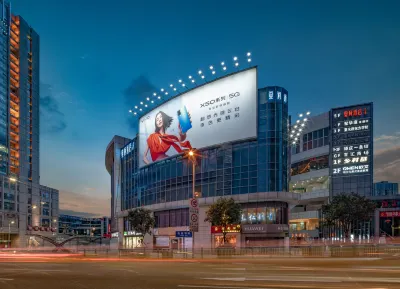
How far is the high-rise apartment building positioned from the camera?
11512cm

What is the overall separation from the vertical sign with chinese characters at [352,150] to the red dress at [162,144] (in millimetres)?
38703

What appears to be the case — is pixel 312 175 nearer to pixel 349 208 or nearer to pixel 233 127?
pixel 349 208

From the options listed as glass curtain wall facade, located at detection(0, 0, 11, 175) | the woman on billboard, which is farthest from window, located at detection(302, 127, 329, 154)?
glass curtain wall facade, located at detection(0, 0, 11, 175)

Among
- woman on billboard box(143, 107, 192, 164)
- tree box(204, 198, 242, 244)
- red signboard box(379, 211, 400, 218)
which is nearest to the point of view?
tree box(204, 198, 242, 244)

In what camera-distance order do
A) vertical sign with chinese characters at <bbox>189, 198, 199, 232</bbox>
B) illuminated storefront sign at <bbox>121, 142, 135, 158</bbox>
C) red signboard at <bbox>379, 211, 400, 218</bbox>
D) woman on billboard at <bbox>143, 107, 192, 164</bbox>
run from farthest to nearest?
illuminated storefront sign at <bbox>121, 142, 135, 158</bbox>, red signboard at <bbox>379, 211, 400, 218</bbox>, woman on billboard at <bbox>143, 107, 192, 164</bbox>, vertical sign with chinese characters at <bbox>189, 198, 199, 232</bbox>

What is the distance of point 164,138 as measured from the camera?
236 feet

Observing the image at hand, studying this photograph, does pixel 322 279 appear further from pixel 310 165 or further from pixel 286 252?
pixel 310 165

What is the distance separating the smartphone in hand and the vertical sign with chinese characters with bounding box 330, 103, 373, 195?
38.4 metres

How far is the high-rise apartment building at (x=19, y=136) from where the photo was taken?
115125mm

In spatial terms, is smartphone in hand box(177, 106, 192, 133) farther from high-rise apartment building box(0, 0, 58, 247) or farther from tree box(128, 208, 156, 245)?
high-rise apartment building box(0, 0, 58, 247)

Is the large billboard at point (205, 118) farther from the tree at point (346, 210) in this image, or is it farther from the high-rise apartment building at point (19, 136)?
the high-rise apartment building at point (19, 136)

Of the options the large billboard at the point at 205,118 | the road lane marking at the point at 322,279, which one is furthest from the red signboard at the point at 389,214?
the road lane marking at the point at 322,279

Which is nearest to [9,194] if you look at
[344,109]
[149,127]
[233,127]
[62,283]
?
[149,127]

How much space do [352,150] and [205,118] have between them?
132ft
